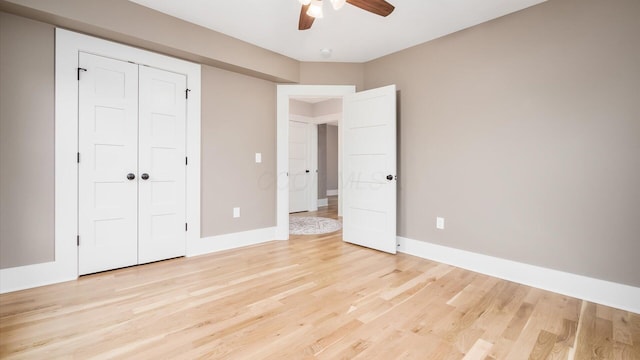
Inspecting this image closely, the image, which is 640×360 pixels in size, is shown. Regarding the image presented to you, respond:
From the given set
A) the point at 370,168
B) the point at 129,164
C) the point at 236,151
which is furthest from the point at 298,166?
→ the point at 129,164

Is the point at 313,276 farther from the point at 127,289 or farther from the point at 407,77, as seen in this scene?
the point at 407,77

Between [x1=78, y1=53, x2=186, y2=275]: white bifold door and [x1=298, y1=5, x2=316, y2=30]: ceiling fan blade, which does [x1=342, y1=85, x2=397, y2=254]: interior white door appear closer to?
[x1=298, y1=5, x2=316, y2=30]: ceiling fan blade

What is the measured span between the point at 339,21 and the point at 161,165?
2.40m

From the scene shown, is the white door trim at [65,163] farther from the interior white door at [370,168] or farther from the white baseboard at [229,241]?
the interior white door at [370,168]

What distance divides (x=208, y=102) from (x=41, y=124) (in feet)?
4.90

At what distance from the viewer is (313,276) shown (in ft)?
8.86

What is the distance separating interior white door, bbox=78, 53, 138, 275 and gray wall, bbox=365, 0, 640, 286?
309cm

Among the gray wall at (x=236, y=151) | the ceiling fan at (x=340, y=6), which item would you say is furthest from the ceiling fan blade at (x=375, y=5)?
the gray wall at (x=236, y=151)

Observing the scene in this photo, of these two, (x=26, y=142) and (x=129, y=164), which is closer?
(x=26, y=142)

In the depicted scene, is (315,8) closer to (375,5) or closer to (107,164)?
(375,5)

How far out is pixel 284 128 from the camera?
4047mm

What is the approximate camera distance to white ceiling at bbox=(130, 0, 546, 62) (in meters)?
2.59

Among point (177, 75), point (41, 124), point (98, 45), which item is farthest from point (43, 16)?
point (177, 75)

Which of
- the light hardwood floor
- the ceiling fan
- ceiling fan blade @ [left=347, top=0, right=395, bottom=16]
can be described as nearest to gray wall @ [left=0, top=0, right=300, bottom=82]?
the ceiling fan
